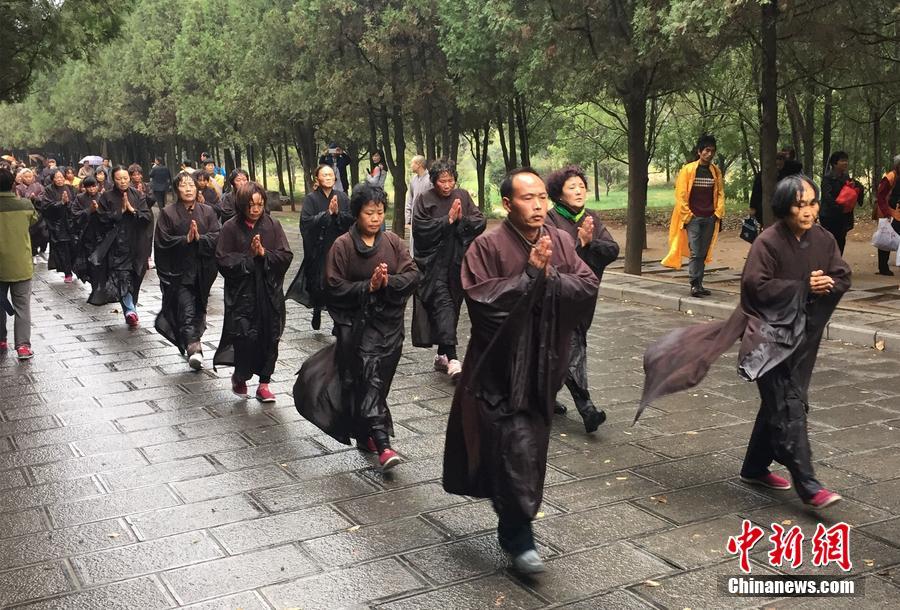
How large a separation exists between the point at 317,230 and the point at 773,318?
616 centimetres

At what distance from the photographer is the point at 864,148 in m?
29.0

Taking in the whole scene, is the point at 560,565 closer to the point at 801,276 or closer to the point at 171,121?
the point at 801,276

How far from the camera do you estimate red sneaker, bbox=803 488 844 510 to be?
5.11m

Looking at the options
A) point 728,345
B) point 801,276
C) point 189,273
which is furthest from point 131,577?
point 189,273

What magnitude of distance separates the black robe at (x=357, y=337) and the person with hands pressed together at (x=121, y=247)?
6377 millimetres

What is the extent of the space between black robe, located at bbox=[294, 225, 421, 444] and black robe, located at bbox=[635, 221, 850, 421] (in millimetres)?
1702

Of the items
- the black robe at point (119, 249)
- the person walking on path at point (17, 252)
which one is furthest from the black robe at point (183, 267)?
the black robe at point (119, 249)

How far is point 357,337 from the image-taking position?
21.2 ft

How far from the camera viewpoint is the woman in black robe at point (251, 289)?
8.16m

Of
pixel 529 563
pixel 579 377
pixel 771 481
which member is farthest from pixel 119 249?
pixel 529 563

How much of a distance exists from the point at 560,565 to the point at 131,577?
6.27ft

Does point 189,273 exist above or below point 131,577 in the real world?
above

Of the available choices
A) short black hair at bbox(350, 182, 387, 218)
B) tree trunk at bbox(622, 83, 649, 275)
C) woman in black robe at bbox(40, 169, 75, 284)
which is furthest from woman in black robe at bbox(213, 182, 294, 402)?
woman in black robe at bbox(40, 169, 75, 284)

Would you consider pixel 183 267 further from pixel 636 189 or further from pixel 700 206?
pixel 636 189
